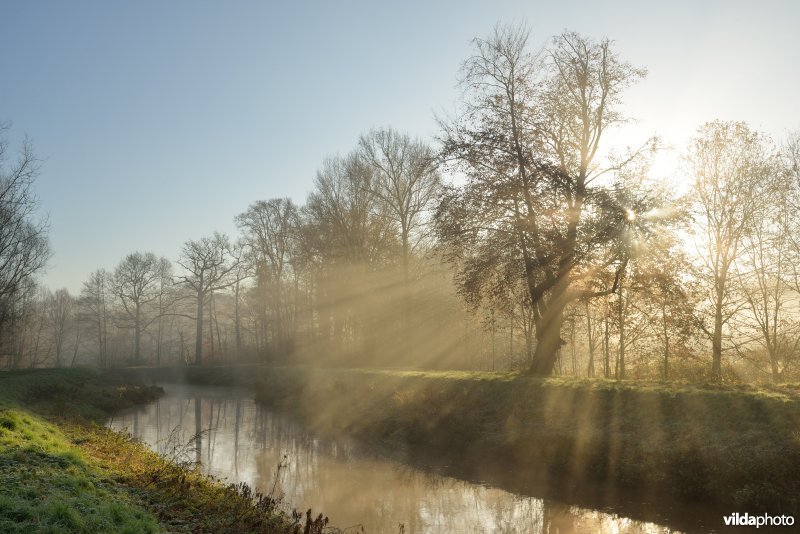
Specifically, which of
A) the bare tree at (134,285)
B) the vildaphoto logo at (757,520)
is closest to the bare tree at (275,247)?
the bare tree at (134,285)

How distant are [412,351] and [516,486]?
2322cm

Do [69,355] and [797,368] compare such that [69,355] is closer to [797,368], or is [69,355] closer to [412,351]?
[412,351]

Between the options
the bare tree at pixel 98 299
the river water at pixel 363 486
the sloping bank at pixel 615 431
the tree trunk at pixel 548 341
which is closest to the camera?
the sloping bank at pixel 615 431

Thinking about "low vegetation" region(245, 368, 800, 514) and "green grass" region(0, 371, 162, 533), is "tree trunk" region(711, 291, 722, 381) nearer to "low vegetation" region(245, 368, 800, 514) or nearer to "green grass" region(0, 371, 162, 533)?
"low vegetation" region(245, 368, 800, 514)

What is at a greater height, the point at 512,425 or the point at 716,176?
the point at 716,176

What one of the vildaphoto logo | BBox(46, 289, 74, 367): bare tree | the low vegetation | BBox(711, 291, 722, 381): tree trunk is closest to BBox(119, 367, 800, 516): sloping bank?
the low vegetation

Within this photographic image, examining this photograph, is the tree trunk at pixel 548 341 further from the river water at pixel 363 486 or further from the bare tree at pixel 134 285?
the bare tree at pixel 134 285

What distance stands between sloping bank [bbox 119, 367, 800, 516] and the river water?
1633mm

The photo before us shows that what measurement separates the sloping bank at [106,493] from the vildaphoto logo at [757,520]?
8363 millimetres

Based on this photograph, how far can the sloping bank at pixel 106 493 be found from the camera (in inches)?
300

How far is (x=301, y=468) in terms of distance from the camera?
680 inches

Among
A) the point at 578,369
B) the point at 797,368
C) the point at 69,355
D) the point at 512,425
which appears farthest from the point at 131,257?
the point at 797,368

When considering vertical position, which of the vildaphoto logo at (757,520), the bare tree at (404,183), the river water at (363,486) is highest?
the bare tree at (404,183)

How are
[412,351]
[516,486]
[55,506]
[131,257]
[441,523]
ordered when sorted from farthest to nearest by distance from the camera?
1. [131,257]
2. [412,351]
3. [516,486]
4. [441,523]
5. [55,506]
